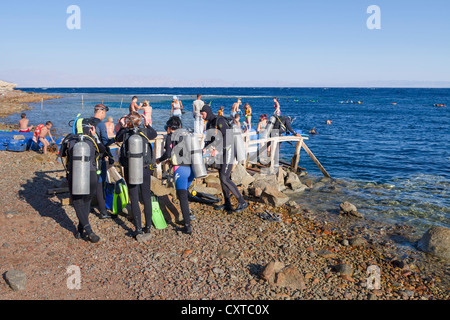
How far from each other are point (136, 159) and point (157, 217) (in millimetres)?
1606

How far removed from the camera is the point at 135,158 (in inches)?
238

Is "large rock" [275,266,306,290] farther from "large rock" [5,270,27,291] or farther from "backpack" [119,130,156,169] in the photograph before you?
"large rock" [5,270,27,291]

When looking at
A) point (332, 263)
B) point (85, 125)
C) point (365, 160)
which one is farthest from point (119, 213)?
point (365, 160)

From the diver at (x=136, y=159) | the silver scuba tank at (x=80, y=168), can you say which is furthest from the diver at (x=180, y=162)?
the silver scuba tank at (x=80, y=168)

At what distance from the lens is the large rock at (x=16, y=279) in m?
4.76

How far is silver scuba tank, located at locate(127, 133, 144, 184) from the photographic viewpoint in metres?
6.05

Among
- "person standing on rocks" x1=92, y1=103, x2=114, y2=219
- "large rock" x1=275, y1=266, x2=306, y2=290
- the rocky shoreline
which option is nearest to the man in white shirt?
"person standing on rocks" x1=92, y1=103, x2=114, y2=219

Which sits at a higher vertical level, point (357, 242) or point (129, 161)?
point (129, 161)

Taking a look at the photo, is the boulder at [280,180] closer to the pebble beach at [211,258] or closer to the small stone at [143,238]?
the pebble beach at [211,258]

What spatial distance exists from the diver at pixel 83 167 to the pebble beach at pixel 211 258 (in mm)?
566

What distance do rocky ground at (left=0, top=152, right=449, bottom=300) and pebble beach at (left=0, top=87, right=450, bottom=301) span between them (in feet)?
0.06

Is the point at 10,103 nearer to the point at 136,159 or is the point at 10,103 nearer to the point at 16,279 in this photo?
the point at 136,159

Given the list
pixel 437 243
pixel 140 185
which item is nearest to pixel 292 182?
pixel 437 243
